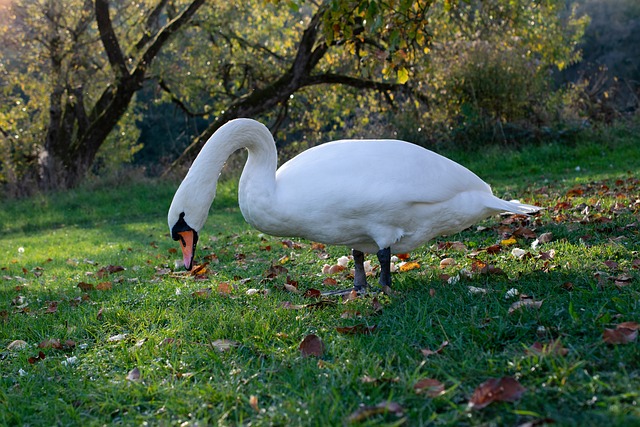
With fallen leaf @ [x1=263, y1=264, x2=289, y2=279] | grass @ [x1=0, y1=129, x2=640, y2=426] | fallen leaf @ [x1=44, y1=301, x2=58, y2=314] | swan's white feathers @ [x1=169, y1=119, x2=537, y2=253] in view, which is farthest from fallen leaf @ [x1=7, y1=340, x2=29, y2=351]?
fallen leaf @ [x1=263, y1=264, x2=289, y2=279]

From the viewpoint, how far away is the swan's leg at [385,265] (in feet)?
14.7

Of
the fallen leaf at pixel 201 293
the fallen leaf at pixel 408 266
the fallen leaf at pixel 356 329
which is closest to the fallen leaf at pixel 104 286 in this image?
the fallen leaf at pixel 201 293

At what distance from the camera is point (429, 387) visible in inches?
104

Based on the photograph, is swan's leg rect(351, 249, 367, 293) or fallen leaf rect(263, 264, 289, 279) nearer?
swan's leg rect(351, 249, 367, 293)

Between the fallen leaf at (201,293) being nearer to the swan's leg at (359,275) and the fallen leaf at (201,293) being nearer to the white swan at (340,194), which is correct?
the white swan at (340,194)

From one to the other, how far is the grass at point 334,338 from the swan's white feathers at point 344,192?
46 centimetres

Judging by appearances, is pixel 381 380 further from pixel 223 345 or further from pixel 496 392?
pixel 223 345

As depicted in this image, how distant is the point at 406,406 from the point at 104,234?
9.44m

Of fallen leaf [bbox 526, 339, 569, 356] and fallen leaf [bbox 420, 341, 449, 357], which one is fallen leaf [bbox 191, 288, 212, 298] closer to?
fallen leaf [bbox 420, 341, 449, 357]

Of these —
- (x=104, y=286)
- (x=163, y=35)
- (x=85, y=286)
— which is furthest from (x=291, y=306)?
(x=163, y=35)

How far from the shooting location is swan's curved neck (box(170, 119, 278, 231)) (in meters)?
4.15

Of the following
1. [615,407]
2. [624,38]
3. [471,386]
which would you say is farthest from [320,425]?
[624,38]

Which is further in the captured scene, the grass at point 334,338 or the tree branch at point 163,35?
the tree branch at point 163,35

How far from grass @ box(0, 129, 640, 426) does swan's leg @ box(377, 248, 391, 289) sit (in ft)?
0.51
